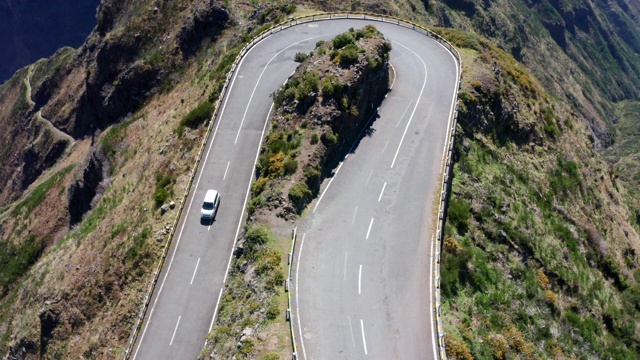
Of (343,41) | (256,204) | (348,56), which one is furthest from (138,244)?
(343,41)

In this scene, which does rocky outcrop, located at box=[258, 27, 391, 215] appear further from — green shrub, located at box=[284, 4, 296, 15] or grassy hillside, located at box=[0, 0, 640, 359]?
green shrub, located at box=[284, 4, 296, 15]

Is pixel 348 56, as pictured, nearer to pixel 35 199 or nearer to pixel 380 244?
pixel 380 244

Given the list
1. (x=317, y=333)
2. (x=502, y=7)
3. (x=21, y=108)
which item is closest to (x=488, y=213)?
(x=317, y=333)

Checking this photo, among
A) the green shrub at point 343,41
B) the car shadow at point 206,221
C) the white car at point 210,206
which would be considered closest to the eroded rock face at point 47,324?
the car shadow at point 206,221

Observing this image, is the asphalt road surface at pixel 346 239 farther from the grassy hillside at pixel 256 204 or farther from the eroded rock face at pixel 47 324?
the eroded rock face at pixel 47 324

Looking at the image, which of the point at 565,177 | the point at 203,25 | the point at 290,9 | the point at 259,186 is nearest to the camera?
the point at 259,186

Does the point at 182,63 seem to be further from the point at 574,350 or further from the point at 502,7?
the point at 502,7
